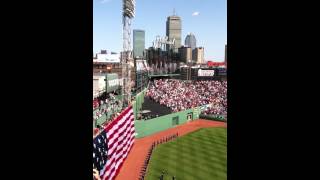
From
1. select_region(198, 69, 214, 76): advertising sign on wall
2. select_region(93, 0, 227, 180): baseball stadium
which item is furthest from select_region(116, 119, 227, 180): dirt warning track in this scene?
select_region(198, 69, 214, 76): advertising sign on wall

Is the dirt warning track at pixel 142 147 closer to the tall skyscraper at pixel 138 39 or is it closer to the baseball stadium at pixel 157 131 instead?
the baseball stadium at pixel 157 131

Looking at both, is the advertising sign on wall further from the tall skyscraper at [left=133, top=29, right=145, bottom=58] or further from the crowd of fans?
the tall skyscraper at [left=133, top=29, right=145, bottom=58]

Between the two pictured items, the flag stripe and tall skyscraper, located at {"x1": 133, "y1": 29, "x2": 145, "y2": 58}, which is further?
tall skyscraper, located at {"x1": 133, "y1": 29, "x2": 145, "y2": 58}

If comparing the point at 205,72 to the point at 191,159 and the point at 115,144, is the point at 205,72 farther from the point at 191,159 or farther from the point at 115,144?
the point at 115,144

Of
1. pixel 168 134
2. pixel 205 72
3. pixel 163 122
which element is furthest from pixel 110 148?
pixel 205 72

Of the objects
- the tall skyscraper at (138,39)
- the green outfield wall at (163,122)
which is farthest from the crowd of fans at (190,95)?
the tall skyscraper at (138,39)
